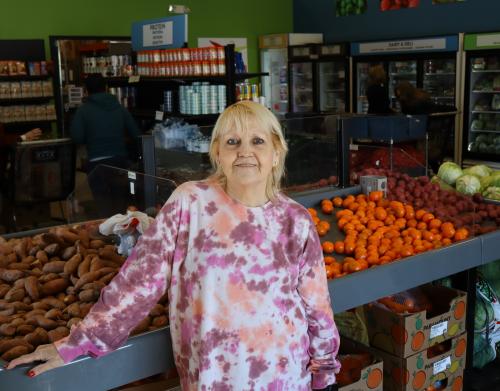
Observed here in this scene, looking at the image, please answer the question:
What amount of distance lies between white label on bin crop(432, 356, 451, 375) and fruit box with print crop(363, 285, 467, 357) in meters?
0.11

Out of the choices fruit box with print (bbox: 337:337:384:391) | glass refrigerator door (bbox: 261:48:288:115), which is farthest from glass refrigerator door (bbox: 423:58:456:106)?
fruit box with print (bbox: 337:337:384:391)

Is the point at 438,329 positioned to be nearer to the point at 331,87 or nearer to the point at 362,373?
the point at 362,373

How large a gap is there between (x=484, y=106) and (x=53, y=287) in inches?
287

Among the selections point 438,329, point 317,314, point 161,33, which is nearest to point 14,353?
point 317,314

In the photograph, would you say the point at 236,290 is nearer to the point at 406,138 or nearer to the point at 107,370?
the point at 107,370

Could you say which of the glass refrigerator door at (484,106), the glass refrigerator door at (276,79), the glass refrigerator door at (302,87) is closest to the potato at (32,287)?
the glass refrigerator door at (484,106)

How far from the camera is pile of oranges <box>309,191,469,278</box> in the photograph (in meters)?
3.02

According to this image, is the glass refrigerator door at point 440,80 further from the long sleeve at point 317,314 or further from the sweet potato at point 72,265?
the long sleeve at point 317,314

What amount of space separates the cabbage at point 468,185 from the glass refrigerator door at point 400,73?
17.4 feet

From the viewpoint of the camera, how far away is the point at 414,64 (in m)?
9.38

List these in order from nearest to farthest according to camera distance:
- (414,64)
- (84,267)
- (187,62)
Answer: (84,267), (187,62), (414,64)

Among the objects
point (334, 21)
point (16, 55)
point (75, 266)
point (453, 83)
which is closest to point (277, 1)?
point (334, 21)

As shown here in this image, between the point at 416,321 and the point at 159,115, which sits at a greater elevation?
the point at 159,115

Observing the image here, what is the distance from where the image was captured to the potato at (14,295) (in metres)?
2.39
